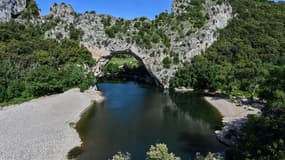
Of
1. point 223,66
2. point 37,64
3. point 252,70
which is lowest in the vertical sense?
point 252,70

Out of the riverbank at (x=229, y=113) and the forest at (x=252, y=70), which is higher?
the forest at (x=252, y=70)

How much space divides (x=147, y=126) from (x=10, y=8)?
6780 centimetres

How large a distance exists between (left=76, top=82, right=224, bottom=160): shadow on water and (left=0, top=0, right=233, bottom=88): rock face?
19.1 metres

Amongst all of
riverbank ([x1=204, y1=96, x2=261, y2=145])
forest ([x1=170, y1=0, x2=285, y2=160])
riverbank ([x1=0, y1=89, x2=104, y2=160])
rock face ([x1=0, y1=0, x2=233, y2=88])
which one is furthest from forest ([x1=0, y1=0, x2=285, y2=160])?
riverbank ([x1=0, y1=89, x2=104, y2=160])

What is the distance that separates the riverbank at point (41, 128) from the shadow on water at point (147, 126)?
6.84 feet

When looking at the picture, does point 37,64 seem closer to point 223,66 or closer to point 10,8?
point 10,8

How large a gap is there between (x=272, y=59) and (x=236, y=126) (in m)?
44.8

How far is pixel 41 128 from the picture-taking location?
3434cm

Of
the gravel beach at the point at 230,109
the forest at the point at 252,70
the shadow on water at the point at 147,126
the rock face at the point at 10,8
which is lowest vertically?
the shadow on water at the point at 147,126

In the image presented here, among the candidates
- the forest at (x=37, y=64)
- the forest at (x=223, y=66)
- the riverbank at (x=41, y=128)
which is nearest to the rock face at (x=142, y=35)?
the forest at (x=223, y=66)

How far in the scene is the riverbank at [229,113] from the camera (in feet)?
110

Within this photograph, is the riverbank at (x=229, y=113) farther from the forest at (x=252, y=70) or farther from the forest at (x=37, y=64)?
the forest at (x=37, y=64)

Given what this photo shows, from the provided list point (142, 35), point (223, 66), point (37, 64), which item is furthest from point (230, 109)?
point (37, 64)

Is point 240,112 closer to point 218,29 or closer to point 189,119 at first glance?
point 189,119
